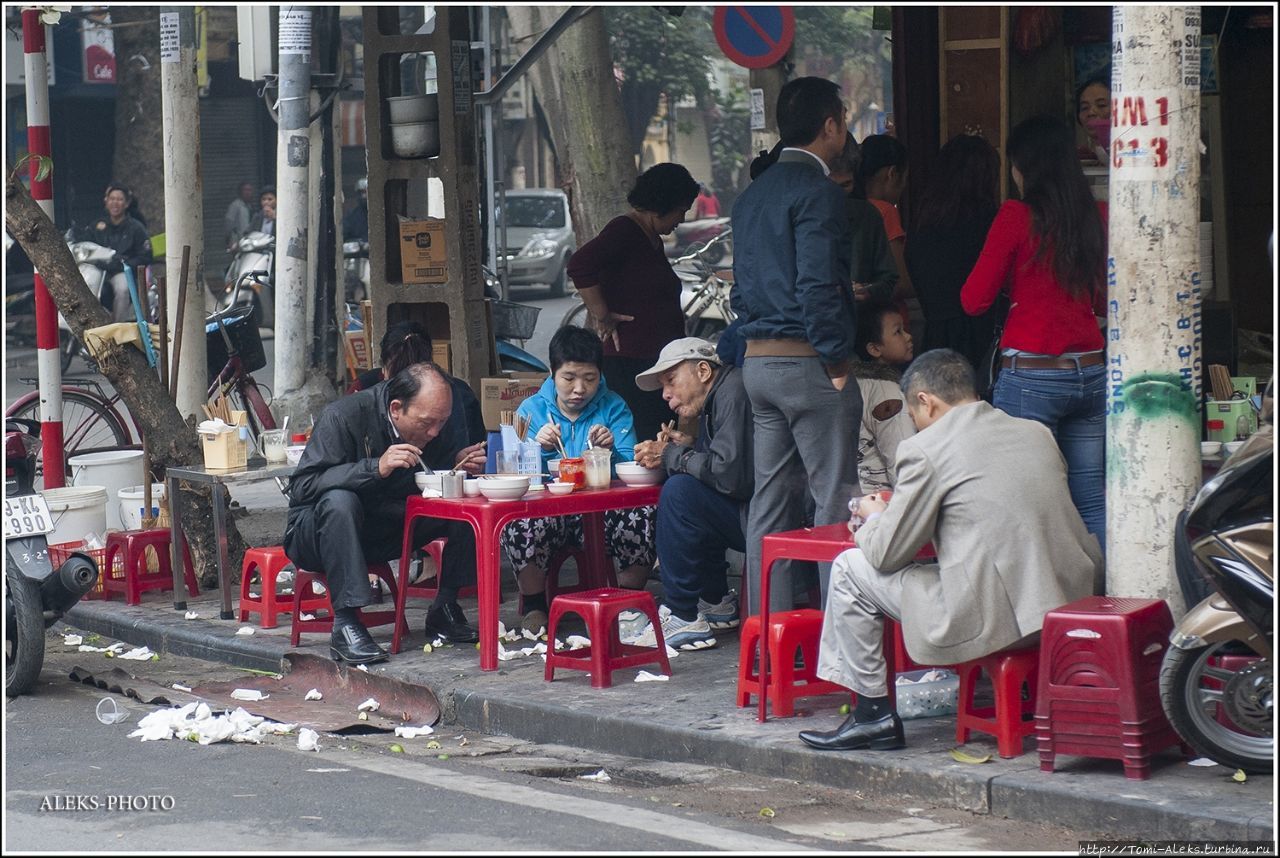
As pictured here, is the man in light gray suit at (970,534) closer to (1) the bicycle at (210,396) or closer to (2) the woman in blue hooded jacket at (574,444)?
(2) the woman in blue hooded jacket at (574,444)

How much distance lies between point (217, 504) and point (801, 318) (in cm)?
300

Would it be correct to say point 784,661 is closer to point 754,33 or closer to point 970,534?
point 970,534

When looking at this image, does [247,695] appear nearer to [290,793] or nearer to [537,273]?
[290,793]

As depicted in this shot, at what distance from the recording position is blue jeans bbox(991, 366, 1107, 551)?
623 centimetres

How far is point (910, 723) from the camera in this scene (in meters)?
5.70

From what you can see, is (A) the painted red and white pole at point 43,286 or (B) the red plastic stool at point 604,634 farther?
(A) the painted red and white pole at point 43,286

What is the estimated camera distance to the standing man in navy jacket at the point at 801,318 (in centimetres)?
606

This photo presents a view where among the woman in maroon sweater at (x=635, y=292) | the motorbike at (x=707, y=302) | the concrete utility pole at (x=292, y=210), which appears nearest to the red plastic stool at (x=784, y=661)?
the woman in maroon sweater at (x=635, y=292)

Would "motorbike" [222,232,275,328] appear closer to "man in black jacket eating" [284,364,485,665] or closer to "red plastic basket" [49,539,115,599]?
"red plastic basket" [49,539,115,599]

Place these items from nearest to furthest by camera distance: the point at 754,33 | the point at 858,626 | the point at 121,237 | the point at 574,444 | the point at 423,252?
the point at 858,626, the point at 574,444, the point at 423,252, the point at 754,33, the point at 121,237

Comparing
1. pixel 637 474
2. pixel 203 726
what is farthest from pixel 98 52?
pixel 203 726

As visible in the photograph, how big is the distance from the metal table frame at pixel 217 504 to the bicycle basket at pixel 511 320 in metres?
3.60

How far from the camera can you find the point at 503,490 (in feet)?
21.1

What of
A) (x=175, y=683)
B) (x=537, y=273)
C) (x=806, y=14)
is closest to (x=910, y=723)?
(x=175, y=683)
